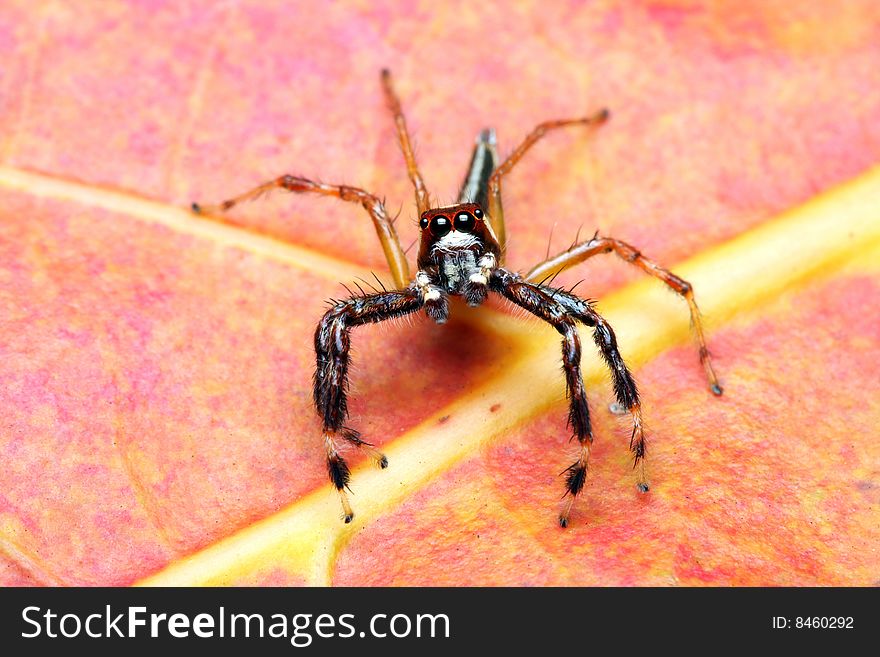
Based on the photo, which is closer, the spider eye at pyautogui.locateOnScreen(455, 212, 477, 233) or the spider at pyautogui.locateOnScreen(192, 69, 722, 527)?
the spider at pyautogui.locateOnScreen(192, 69, 722, 527)

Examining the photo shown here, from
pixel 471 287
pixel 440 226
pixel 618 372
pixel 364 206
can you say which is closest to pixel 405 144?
pixel 364 206

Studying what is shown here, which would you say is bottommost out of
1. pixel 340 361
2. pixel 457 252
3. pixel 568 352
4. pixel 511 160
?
pixel 340 361

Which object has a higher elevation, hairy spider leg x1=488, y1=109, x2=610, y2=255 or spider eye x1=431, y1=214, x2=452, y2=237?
hairy spider leg x1=488, y1=109, x2=610, y2=255

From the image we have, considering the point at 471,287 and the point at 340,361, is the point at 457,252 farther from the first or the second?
the point at 340,361

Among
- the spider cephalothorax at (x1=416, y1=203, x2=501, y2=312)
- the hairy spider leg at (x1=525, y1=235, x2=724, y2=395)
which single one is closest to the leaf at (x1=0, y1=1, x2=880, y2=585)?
the hairy spider leg at (x1=525, y1=235, x2=724, y2=395)

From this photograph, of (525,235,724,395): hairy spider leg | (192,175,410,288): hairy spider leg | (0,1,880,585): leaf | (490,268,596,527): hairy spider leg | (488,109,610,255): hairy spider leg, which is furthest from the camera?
(488,109,610,255): hairy spider leg

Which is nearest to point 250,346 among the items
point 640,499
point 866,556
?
point 640,499

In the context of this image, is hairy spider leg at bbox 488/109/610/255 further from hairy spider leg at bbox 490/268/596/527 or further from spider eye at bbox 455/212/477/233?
hairy spider leg at bbox 490/268/596/527
